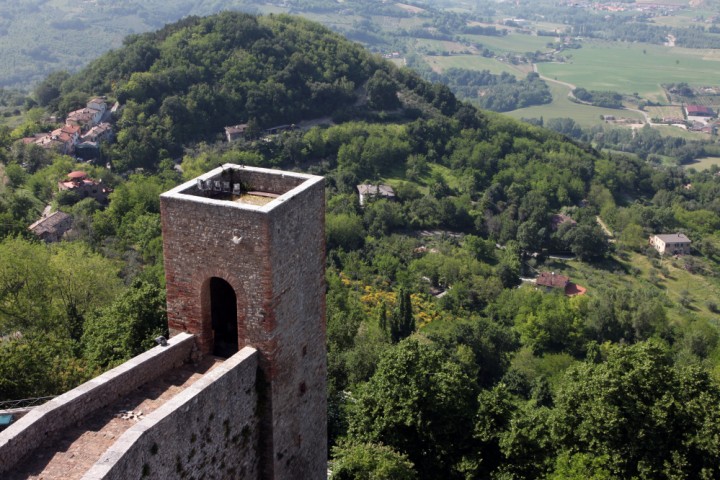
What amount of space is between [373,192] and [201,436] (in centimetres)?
8212

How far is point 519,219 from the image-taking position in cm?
10081

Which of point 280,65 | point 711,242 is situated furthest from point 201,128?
point 711,242

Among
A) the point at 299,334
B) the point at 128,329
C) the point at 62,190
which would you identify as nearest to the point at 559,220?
the point at 62,190

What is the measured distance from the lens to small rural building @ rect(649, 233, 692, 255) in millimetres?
102562

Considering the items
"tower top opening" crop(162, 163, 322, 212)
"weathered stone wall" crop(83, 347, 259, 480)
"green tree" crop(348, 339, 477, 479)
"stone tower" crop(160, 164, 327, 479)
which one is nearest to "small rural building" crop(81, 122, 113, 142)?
"green tree" crop(348, 339, 477, 479)

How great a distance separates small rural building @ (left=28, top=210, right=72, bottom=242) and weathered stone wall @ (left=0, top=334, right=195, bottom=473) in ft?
157

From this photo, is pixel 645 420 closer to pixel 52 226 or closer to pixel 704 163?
pixel 52 226

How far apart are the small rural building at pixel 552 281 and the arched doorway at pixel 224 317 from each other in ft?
231

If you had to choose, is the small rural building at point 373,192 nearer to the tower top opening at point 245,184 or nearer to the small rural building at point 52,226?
the small rural building at point 52,226

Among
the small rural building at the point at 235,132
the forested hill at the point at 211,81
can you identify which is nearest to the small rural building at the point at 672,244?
the forested hill at the point at 211,81

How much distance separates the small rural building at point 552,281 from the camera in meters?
83.4

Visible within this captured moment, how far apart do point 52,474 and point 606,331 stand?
60319mm

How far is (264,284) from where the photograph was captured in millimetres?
15734

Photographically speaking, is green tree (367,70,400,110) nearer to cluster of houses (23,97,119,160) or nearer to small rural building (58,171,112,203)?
cluster of houses (23,97,119,160)
